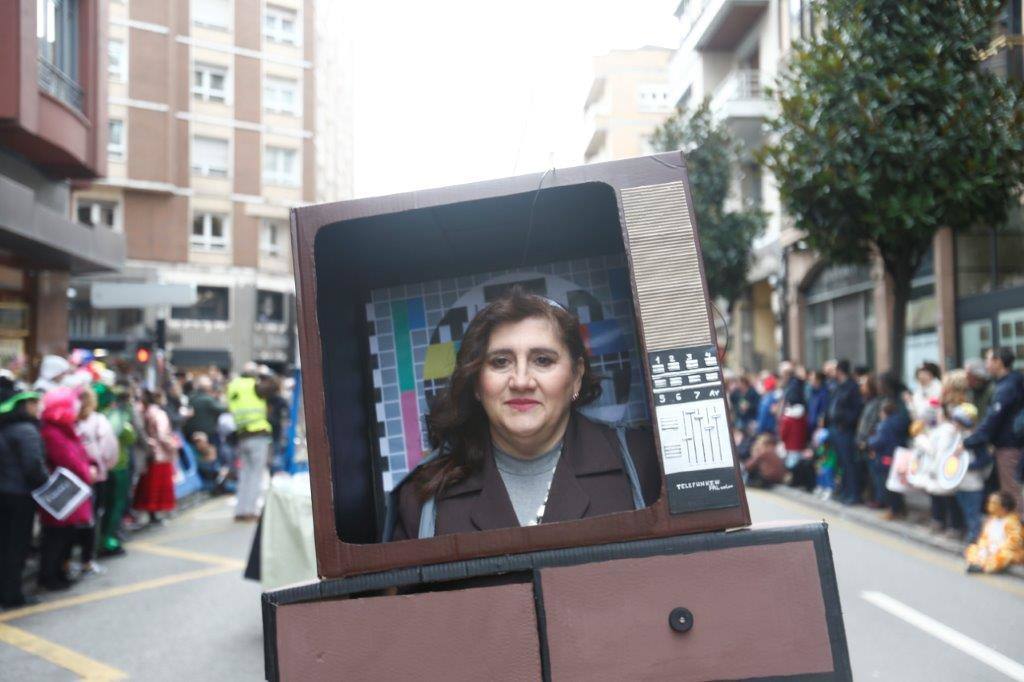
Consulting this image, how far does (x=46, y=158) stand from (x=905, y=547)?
473 inches

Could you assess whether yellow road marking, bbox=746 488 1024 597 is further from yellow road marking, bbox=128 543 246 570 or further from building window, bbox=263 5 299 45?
yellow road marking, bbox=128 543 246 570

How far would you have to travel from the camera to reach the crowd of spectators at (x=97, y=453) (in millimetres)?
7660

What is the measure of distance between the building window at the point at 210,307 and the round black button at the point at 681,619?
36454mm

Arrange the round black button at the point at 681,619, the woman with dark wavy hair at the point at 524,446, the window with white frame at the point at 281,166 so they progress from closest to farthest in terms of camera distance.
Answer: the round black button at the point at 681,619 → the woman with dark wavy hair at the point at 524,446 → the window with white frame at the point at 281,166

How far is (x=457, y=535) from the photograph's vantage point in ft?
7.32

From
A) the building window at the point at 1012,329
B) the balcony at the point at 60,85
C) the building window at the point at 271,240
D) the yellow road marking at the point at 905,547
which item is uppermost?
the building window at the point at 271,240

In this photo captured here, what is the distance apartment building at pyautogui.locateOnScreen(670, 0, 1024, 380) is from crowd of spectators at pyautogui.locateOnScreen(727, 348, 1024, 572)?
2160 millimetres

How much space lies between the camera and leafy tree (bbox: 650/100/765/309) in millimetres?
23516

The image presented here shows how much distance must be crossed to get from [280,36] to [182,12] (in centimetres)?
50

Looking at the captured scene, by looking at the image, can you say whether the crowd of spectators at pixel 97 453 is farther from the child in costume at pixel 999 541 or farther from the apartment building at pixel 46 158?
the child in costume at pixel 999 541

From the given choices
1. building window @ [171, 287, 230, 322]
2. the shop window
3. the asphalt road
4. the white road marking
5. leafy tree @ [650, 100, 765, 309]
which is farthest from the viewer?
building window @ [171, 287, 230, 322]

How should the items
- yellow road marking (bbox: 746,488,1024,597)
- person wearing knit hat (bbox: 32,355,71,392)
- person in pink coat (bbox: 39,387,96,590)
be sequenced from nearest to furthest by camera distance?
yellow road marking (bbox: 746,488,1024,597), person in pink coat (bbox: 39,387,96,590), person wearing knit hat (bbox: 32,355,71,392)

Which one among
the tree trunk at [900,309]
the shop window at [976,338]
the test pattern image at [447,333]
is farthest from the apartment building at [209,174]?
the shop window at [976,338]

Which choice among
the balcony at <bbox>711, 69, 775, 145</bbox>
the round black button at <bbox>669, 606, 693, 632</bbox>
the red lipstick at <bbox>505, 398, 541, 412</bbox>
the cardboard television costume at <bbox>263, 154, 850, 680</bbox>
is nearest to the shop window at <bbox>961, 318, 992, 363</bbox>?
the balcony at <bbox>711, 69, 775, 145</bbox>
